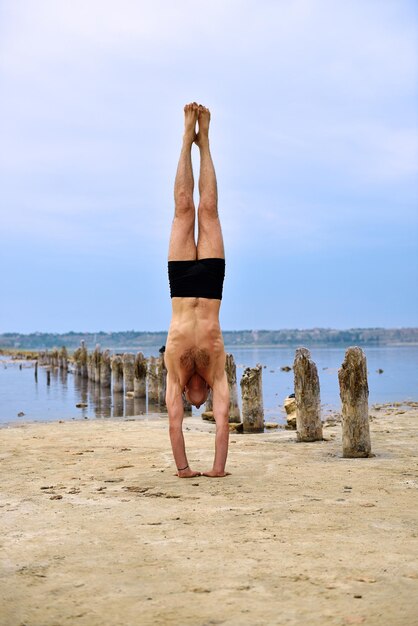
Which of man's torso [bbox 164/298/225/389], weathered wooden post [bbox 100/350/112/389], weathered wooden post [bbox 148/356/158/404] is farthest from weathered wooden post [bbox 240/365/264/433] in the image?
weathered wooden post [bbox 100/350/112/389]

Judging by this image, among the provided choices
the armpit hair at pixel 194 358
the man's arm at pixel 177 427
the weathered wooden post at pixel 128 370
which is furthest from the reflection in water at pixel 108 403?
the armpit hair at pixel 194 358

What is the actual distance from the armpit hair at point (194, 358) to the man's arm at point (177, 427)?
0.96 feet

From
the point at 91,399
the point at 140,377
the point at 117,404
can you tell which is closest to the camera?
the point at 117,404

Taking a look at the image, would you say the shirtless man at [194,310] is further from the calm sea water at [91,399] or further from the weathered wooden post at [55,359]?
the weathered wooden post at [55,359]

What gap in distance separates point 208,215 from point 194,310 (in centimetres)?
126

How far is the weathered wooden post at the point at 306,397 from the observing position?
1212 centimetres

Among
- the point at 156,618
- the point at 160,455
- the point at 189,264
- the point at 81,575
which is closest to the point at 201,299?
the point at 189,264

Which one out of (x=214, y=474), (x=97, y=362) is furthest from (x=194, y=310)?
(x=97, y=362)

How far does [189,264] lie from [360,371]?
345 centimetres

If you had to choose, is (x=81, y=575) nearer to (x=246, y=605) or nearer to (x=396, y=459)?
(x=246, y=605)

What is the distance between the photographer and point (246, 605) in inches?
157

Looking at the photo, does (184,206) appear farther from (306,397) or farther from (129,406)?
(129,406)

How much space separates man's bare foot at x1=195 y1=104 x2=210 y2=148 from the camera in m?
8.74

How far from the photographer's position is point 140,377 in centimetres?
2806
